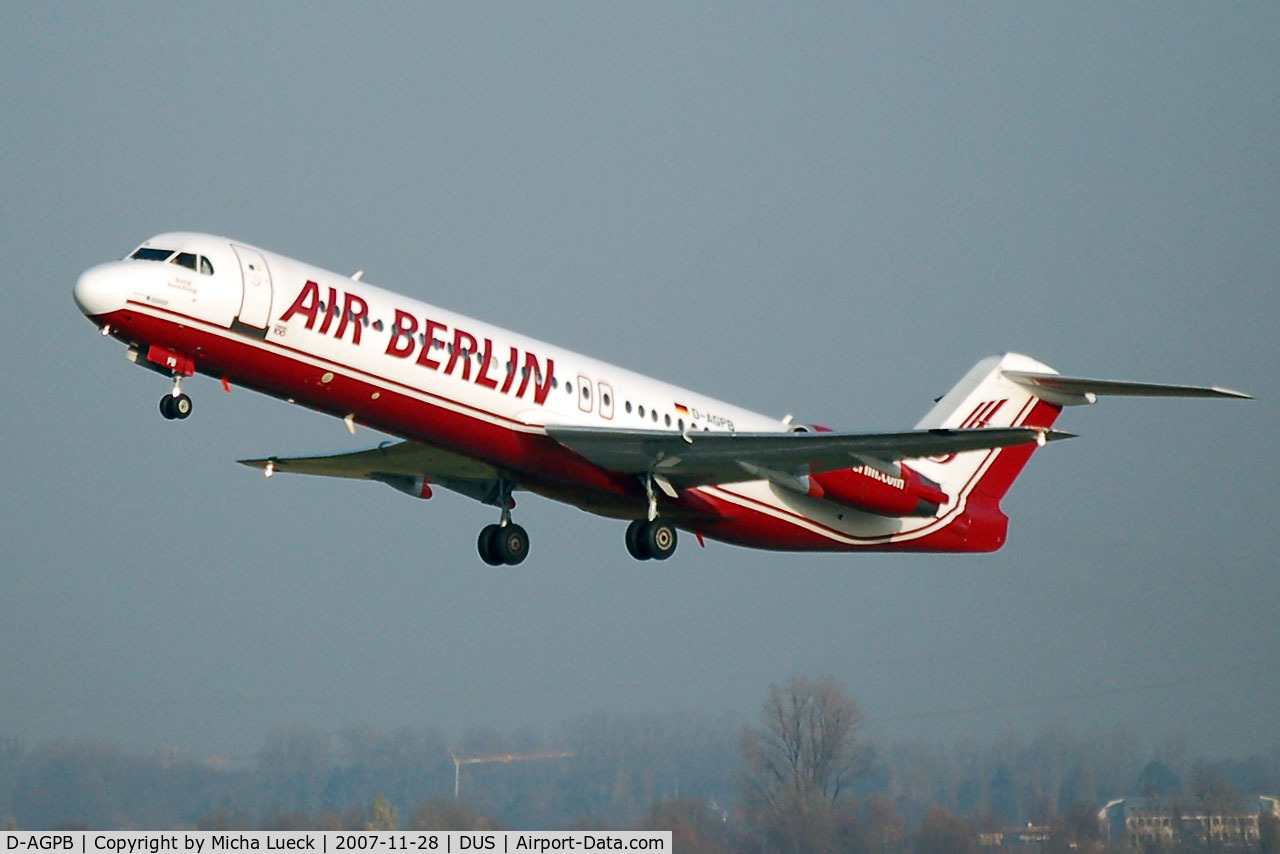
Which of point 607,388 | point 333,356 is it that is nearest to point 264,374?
point 333,356

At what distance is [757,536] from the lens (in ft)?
109

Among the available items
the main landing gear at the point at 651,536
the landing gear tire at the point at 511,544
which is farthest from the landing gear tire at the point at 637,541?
the landing gear tire at the point at 511,544

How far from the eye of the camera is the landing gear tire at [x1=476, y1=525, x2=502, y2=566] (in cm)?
3281

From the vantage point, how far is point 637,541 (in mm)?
31375

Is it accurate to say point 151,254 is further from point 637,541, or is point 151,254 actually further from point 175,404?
point 637,541

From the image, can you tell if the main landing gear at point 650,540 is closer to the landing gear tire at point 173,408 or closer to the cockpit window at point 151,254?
the landing gear tire at point 173,408

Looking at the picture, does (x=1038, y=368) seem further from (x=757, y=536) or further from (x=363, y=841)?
(x=363, y=841)

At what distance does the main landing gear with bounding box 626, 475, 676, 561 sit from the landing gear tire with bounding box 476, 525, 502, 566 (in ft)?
8.71

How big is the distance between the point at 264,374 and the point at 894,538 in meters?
13.2

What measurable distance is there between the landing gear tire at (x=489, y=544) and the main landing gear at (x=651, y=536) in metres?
2.66

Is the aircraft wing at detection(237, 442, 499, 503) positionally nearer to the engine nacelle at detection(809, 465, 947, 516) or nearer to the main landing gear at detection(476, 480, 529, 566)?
the main landing gear at detection(476, 480, 529, 566)

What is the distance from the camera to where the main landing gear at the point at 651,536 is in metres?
31.1

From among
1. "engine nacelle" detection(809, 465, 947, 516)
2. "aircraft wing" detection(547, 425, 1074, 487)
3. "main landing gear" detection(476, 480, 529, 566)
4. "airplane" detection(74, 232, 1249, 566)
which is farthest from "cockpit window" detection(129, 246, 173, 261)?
"engine nacelle" detection(809, 465, 947, 516)

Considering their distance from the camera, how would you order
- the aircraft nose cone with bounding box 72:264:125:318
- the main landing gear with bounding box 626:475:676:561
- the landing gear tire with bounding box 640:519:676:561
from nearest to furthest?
the aircraft nose cone with bounding box 72:264:125:318, the main landing gear with bounding box 626:475:676:561, the landing gear tire with bounding box 640:519:676:561
